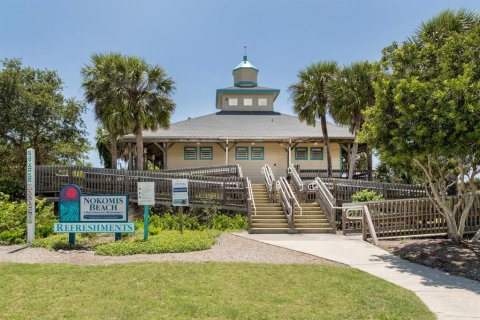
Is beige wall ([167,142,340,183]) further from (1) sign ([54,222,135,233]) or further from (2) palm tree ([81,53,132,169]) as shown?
(1) sign ([54,222,135,233])

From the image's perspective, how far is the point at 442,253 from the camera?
9.48 m

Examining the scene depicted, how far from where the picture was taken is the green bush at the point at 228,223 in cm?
1398

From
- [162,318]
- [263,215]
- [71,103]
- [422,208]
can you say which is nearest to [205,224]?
[263,215]

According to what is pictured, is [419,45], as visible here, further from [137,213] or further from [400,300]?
[137,213]

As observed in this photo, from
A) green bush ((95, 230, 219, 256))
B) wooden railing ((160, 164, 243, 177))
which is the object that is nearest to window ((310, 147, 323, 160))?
wooden railing ((160, 164, 243, 177))

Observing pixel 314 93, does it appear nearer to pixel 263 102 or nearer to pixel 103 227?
pixel 263 102

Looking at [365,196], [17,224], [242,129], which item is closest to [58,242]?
[17,224]

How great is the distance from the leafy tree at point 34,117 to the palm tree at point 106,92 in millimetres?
3916

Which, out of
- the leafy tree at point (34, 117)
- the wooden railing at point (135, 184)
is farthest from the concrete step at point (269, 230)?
the leafy tree at point (34, 117)

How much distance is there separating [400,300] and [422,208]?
25.2ft

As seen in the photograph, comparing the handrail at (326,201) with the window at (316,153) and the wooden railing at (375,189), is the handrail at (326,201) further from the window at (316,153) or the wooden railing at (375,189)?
the window at (316,153)

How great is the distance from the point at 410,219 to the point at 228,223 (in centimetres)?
673

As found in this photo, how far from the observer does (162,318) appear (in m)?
4.89

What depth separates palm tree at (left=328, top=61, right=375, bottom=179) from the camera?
63.7 feet
